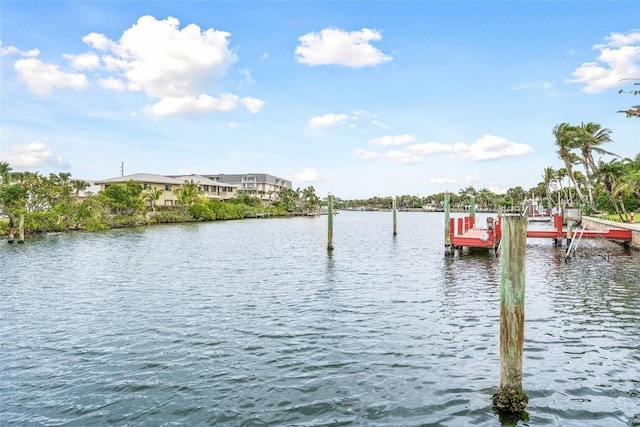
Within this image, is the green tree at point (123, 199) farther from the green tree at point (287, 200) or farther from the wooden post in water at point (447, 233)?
the green tree at point (287, 200)

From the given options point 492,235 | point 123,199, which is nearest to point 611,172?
point 492,235

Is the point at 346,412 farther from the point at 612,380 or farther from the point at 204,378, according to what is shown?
the point at 612,380

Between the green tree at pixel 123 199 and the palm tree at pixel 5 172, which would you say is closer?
the palm tree at pixel 5 172

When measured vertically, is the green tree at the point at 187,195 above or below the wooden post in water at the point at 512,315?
above

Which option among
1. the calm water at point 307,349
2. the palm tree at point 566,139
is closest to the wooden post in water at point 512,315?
the calm water at point 307,349

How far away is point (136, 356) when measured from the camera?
998 cm

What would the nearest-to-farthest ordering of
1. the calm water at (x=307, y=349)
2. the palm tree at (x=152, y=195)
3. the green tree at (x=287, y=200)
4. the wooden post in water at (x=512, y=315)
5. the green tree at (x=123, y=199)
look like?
the wooden post in water at (x=512, y=315) → the calm water at (x=307, y=349) → the green tree at (x=123, y=199) → the palm tree at (x=152, y=195) → the green tree at (x=287, y=200)

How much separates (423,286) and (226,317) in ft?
28.8

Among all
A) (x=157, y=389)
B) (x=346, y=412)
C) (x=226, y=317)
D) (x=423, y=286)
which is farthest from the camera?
(x=423, y=286)

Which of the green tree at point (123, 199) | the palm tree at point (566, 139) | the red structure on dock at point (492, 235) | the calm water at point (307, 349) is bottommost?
the calm water at point (307, 349)

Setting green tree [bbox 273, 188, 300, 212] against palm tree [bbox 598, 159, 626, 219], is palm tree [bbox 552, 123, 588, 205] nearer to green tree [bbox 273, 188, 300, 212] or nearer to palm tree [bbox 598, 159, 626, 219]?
palm tree [bbox 598, 159, 626, 219]

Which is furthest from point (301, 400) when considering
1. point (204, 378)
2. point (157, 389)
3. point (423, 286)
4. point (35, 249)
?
point (35, 249)

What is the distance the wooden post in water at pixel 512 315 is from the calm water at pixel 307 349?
38 centimetres

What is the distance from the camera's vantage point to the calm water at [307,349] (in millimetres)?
7402
